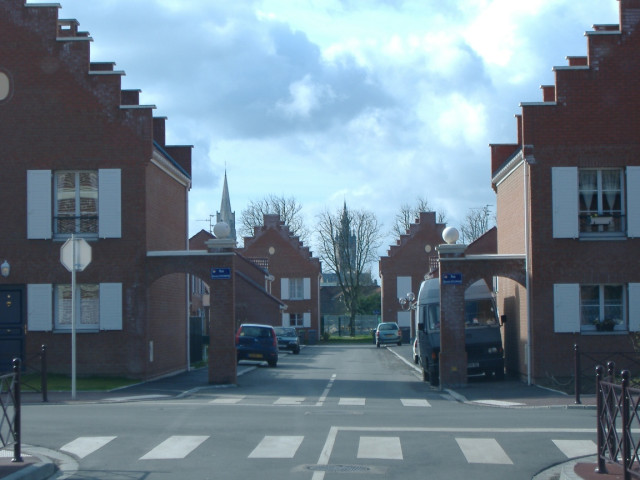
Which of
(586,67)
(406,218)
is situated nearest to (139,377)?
(586,67)

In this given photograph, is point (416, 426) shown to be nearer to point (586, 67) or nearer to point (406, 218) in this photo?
point (586, 67)

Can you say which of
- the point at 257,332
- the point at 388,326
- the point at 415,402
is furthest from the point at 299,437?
the point at 388,326

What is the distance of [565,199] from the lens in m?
23.6

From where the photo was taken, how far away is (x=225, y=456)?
11.0m

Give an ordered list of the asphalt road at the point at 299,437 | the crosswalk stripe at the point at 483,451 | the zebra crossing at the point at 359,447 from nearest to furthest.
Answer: the asphalt road at the point at 299,437 < the crosswalk stripe at the point at 483,451 < the zebra crossing at the point at 359,447

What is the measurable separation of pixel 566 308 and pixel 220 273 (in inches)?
387

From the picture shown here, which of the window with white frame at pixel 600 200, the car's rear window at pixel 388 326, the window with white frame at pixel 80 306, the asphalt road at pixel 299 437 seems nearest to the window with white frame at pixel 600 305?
the window with white frame at pixel 600 200

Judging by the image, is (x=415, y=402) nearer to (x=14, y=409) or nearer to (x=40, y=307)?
(x=14, y=409)

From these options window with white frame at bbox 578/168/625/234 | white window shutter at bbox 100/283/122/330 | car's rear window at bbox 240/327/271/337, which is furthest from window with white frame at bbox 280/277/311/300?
window with white frame at bbox 578/168/625/234

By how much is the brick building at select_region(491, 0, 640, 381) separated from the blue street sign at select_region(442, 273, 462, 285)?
2.01 metres

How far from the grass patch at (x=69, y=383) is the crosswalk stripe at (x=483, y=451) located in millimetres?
12228

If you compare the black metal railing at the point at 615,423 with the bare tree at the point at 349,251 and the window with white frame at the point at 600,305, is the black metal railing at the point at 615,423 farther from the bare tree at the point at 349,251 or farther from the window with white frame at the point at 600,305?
the bare tree at the point at 349,251

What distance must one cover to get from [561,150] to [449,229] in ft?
12.7

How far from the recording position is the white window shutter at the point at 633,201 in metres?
23.4
